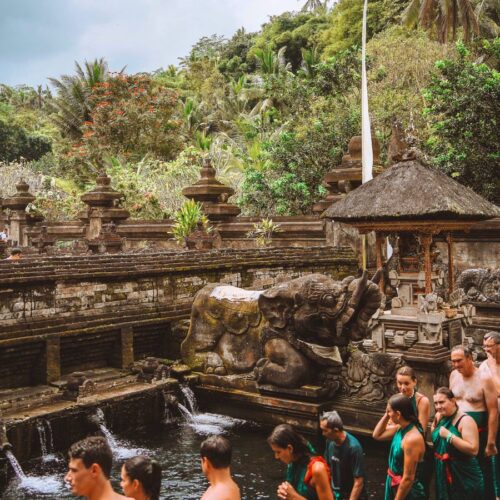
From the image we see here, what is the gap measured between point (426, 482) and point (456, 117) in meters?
14.9

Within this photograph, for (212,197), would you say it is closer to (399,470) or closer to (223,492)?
(399,470)

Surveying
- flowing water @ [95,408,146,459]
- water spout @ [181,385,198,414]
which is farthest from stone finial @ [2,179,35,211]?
flowing water @ [95,408,146,459]

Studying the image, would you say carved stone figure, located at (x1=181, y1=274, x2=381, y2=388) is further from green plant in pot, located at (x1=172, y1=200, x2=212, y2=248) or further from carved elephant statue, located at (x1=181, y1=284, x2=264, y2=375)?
green plant in pot, located at (x1=172, y1=200, x2=212, y2=248)

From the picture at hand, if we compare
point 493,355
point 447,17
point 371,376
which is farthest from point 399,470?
point 447,17

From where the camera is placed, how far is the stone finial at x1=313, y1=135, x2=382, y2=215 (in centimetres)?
1703

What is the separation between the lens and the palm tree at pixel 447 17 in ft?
83.0

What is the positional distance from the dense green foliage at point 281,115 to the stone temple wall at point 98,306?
4301 millimetres

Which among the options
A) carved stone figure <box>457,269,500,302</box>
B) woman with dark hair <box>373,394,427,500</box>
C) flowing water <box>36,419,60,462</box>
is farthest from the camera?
carved stone figure <box>457,269,500,302</box>

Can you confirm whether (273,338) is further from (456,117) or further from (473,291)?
(456,117)

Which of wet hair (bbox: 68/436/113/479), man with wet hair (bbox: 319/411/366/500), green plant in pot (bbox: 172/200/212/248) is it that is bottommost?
man with wet hair (bbox: 319/411/366/500)

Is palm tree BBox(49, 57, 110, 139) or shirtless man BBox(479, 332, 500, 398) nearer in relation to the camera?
shirtless man BBox(479, 332, 500, 398)

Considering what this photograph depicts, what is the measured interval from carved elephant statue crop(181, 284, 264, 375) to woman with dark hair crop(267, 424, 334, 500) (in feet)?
19.1

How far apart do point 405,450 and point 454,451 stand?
0.56 m

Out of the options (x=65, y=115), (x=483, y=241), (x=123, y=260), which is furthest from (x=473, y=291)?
(x=65, y=115)
